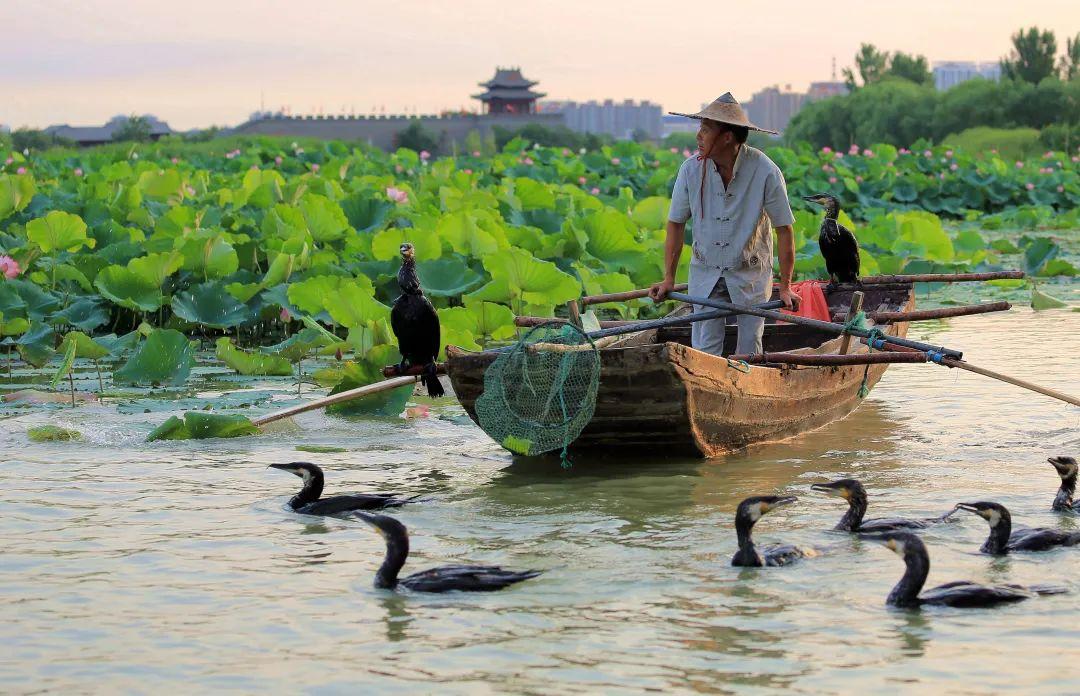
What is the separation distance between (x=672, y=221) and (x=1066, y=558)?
225 centimetres

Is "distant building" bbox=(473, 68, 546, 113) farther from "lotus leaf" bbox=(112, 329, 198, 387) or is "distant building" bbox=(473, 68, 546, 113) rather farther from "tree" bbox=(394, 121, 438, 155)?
"lotus leaf" bbox=(112, 329, 198, 387)

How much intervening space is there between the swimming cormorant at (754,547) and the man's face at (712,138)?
1.75 m

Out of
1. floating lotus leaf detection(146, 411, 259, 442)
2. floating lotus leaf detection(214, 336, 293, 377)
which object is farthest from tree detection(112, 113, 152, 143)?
floating lotus leaf detection(146, 411, 259, 442)

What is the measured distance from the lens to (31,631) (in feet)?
12.9

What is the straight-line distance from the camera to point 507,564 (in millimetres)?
4551

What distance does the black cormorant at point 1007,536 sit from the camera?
4449 mm

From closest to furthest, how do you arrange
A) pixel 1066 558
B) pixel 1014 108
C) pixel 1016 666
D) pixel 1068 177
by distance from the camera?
pixel 1016 666 → pixel 1066 558 → pixel 1068 177 → pixel 1014 108

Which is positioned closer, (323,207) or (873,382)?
(873,382)

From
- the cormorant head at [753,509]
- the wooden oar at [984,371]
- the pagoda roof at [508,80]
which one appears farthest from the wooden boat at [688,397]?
the pagoda roof at [508,80]

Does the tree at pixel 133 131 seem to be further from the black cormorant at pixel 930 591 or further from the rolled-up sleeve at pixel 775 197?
the black cormorant at pixel 930 591

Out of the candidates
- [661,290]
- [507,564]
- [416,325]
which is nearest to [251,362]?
[416,325]

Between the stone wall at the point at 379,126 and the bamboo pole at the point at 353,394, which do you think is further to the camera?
the stone wall at the point at 379,126

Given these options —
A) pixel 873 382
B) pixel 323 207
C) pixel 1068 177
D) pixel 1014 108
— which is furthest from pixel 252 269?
pixel 1014 108

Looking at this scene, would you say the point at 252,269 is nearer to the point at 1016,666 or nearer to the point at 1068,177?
the point at 1016,666
